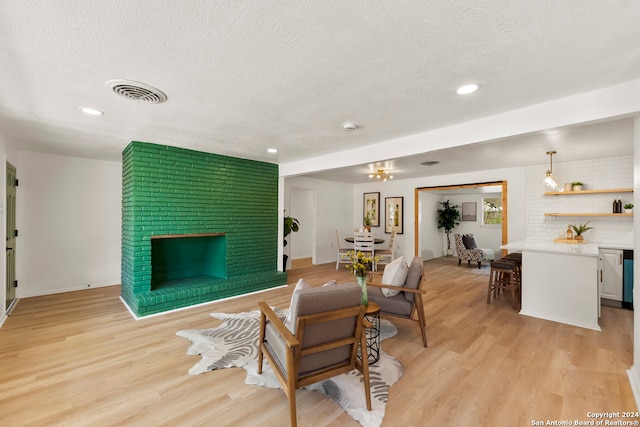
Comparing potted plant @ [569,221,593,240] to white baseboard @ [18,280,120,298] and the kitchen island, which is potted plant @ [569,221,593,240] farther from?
white baseboard @ [18,280,120,298]

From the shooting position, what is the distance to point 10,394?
6.91 feet

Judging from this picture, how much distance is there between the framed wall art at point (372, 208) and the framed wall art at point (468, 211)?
3.30 m

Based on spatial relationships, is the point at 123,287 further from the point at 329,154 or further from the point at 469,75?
the point at 469,75

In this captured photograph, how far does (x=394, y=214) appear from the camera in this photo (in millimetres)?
7875

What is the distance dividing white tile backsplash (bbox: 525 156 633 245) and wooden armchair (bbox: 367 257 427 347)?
3852mm

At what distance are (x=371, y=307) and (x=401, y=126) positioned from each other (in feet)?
6.35

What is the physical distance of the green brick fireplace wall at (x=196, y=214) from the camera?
12.6 ft

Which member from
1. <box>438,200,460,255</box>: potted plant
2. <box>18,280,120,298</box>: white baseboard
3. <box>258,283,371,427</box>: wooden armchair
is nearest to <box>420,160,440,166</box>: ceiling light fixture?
<box>258,283,371,427</box>: wooden armchair

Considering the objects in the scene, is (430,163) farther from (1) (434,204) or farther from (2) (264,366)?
(2) (264,366)

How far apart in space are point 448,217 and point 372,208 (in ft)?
8.82

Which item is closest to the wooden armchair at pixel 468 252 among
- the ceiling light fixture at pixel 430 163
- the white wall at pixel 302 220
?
the ceiling light fixture at pixel 430 163

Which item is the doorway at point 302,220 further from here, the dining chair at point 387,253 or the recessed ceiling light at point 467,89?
the recessed ceiling light at point 467,89

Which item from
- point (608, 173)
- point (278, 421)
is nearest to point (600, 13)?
point (278, 421)

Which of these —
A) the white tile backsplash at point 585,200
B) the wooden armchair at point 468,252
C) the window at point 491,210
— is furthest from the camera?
the window at point 491,210
